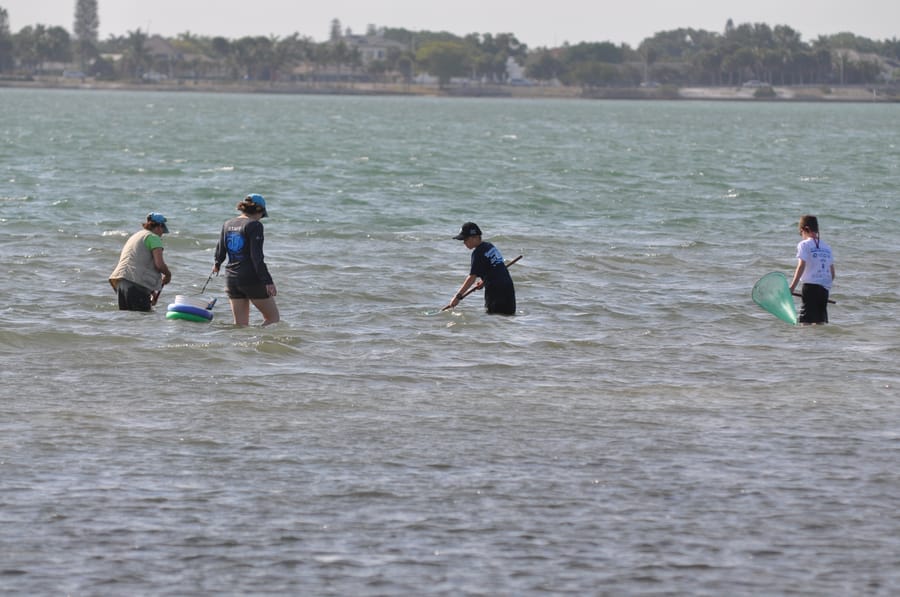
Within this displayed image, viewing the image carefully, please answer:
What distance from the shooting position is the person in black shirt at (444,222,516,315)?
15.5 meters

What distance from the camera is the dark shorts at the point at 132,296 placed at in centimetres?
1577

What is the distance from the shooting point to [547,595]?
751 cm

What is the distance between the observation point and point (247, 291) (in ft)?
48.8

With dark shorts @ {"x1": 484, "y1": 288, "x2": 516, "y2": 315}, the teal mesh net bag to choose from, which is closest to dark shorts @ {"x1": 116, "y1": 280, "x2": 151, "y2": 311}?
dark shorts @ {"x1": 484, "y1": 288, "x2": 516, "y2": 315}

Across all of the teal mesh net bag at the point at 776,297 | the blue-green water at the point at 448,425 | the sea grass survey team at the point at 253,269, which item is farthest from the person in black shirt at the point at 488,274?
the teal mesh net bag at the point at 776,297

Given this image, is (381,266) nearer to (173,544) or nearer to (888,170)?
(173,544)

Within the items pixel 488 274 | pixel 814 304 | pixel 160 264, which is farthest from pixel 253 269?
pixel 814 304

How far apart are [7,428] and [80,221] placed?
779 inches

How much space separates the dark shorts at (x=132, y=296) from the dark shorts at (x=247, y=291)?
1.30 metres

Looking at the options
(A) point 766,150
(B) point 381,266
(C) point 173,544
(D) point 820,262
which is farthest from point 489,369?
(A) point 766,150

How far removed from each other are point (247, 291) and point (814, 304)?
5.90 meters

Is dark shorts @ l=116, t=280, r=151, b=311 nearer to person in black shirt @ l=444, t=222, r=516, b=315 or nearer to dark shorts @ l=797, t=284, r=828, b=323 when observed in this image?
person in black shirt @ l=444, t=222, r=516, b=315

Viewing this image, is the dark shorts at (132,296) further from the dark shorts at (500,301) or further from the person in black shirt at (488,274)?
the dark shorts at (500,301)

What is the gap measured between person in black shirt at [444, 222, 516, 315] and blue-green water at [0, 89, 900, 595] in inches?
9.7
